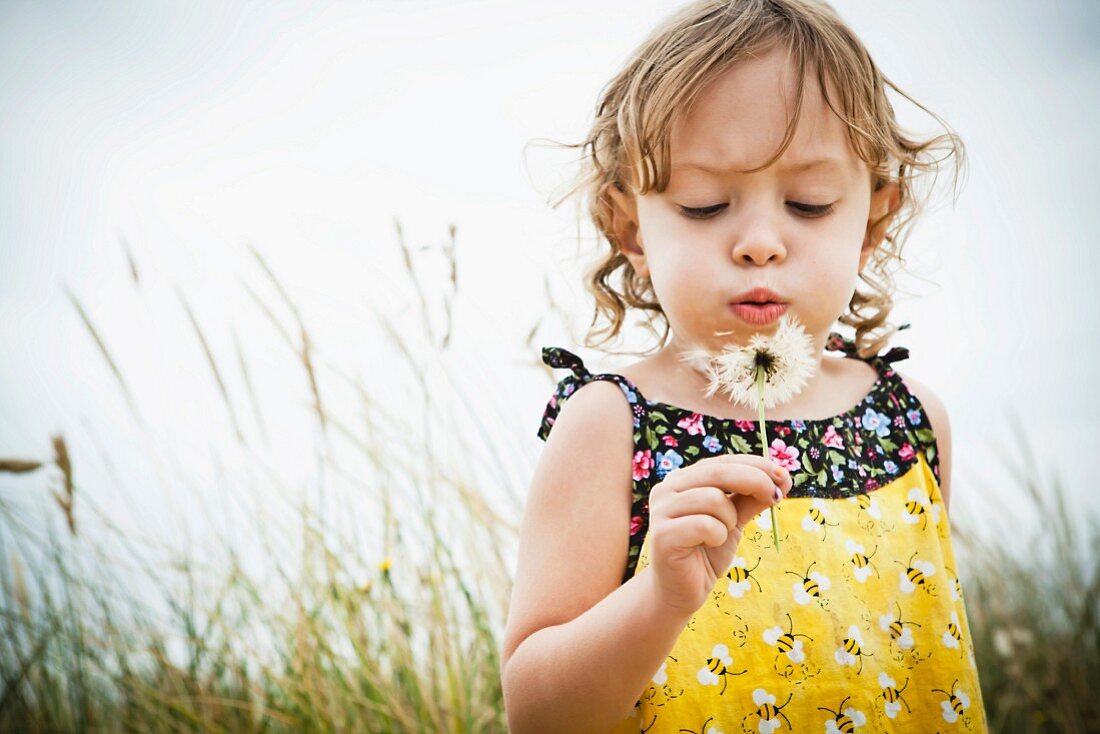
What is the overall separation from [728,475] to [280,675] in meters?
1.68

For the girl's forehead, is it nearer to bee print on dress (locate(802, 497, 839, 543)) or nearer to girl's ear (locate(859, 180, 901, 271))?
girl's ear (locate(859, 180, 901, 271))

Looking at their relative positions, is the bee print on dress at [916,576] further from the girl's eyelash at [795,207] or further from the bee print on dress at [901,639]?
the girl's eyelash at [795,207]

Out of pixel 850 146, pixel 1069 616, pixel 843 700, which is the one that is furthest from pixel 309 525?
pixel 1069 616

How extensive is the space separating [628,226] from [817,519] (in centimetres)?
60

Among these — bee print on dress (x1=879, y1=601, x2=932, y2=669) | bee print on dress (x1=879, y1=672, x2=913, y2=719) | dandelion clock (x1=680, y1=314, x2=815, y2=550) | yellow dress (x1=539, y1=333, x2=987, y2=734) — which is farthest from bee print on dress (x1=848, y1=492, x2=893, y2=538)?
dandelion clock (x1=680, y1=314, x2=815, y2=550)

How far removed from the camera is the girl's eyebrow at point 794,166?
1362 millimetres

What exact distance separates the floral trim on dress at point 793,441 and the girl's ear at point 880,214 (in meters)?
0.27

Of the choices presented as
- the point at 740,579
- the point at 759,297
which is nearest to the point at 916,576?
the point at 740,579

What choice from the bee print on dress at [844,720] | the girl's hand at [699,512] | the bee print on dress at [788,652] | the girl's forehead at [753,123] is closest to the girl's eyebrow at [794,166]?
the girl's forehead at [753,123]

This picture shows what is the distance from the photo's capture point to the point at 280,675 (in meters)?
2.32

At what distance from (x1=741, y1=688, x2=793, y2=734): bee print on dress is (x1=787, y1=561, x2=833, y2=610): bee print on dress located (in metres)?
0.15

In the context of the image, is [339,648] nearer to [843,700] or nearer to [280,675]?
[280,675]

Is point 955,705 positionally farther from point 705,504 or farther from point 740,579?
point 705,504

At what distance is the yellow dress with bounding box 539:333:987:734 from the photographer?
1.36 m
